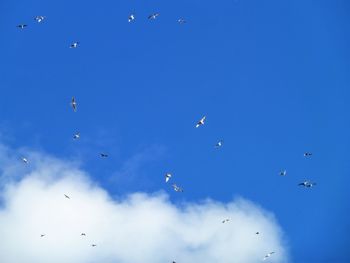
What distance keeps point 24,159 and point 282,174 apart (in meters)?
30.3

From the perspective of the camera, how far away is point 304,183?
64062mm

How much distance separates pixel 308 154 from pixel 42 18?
3571 centimetres

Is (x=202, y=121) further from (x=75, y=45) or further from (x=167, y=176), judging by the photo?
(x=75, y=45)

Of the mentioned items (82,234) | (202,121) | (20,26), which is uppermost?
(20,26)

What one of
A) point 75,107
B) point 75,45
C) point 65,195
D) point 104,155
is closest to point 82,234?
point 65,195

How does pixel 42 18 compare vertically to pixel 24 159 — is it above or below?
above

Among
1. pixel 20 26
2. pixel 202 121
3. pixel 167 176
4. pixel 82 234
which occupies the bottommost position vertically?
pixel 82 234

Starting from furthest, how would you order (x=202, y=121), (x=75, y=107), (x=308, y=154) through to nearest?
(x=308, y=154)
(x=202, y=121)
(x=75, y=107)

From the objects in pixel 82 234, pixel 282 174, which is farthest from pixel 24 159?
pixel 282 174

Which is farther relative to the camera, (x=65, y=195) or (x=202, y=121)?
(x=65, y=195)

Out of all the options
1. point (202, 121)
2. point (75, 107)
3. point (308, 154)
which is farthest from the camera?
point (308, 154)

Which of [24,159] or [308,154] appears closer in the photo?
[24,159]

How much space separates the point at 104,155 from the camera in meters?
62.9

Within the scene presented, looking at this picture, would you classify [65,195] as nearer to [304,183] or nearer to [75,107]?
[75,107]
